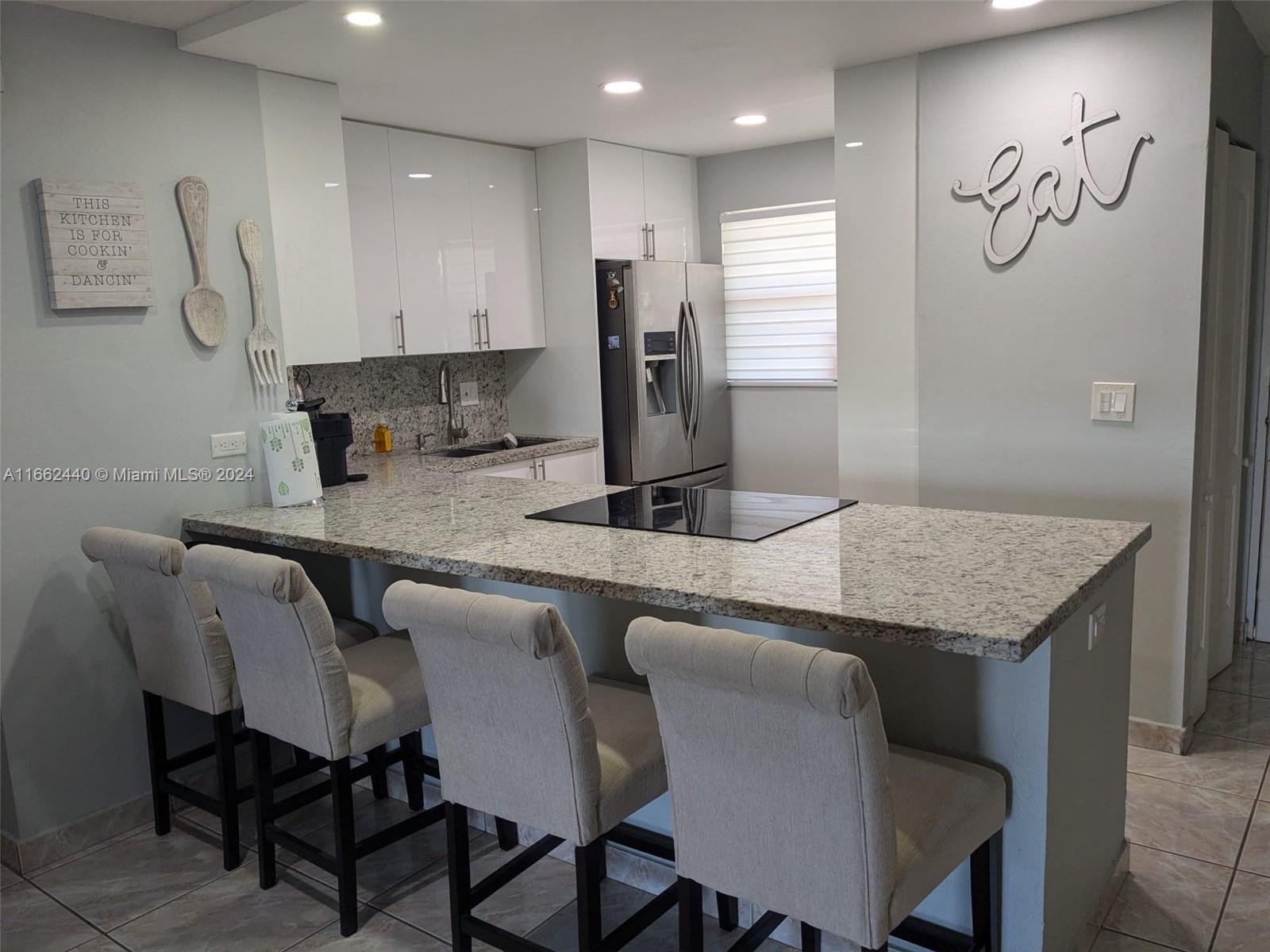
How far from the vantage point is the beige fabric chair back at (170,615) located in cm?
255

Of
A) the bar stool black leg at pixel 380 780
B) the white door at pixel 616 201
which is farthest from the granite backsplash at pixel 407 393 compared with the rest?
the bar stool black leg at pixel 380 780

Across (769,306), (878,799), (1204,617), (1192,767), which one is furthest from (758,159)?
(878,799)

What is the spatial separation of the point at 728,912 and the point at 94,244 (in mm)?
2495

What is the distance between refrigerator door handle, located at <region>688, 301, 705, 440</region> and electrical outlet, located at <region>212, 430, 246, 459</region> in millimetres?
2554

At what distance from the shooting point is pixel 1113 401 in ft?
10.4

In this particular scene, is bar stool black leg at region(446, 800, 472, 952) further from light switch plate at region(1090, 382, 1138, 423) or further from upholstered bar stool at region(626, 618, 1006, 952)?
light switch plate at region(1090, 382, 1138, 423)

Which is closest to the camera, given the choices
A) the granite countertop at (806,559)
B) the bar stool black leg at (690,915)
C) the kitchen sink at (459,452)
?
the granite countertop at (806,559)

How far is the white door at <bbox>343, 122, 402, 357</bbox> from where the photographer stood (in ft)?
13.4

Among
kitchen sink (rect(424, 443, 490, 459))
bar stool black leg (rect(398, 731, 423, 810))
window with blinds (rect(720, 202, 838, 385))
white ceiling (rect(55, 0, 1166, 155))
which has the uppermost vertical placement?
white ceiling (rect(55, 0, 1166, 155))

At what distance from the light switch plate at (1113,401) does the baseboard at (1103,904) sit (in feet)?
4.39

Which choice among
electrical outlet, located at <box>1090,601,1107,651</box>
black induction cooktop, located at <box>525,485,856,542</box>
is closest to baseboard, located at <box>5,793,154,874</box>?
black induction cooktop, located at <box>525,485,856,542</box>

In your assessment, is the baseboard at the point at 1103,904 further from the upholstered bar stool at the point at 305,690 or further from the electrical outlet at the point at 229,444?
the electrical outlet at the point at 229,444

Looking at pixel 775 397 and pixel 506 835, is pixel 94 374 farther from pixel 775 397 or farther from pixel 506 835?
pixel 775 397

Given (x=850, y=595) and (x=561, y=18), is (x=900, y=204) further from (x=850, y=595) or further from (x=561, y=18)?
(x=850, y=595)
